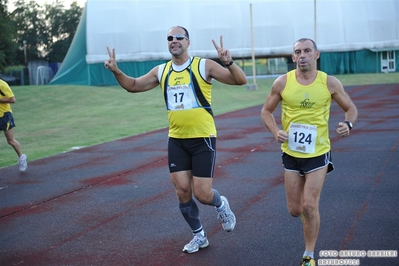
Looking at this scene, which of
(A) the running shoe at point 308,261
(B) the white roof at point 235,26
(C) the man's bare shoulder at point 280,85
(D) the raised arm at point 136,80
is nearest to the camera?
(A) the running shoe at point 308,261

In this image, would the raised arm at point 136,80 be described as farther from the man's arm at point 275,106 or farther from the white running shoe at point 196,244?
the white running shoe at point 196,244

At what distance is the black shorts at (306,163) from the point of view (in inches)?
221

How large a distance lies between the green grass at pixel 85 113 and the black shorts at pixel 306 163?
906cm

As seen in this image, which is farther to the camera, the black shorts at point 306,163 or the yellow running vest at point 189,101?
the yellow running vest at point 189,101

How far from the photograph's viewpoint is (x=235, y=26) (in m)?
51.3

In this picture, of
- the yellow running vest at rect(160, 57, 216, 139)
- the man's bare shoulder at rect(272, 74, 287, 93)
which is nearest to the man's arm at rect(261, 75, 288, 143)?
the man's bare shoulder at rect(272, 74, 287, 93)

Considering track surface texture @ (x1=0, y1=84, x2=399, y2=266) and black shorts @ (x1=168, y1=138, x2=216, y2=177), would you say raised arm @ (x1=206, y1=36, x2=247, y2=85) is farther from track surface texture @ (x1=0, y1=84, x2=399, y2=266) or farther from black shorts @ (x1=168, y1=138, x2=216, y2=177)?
track surface texture @ (x1=0, y1=84, x2=399, y2=266)

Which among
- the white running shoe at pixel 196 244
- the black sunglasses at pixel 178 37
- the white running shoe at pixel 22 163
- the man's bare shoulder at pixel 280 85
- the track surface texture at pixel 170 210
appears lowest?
the track surface texture at pixel 170 210

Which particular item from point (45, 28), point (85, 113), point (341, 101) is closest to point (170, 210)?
point (341, 101)

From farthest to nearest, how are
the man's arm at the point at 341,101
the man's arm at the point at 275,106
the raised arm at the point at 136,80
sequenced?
the raised arm at the point at 136,80
the man's arm at the point at 275,106
the man's arm at the point at 341,101

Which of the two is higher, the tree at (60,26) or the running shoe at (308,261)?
the tree at (60,26)

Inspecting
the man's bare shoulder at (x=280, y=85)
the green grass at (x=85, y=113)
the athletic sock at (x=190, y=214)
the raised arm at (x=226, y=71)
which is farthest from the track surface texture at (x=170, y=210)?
the green grass at (x=85, y=113)

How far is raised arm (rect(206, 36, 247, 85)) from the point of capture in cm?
586

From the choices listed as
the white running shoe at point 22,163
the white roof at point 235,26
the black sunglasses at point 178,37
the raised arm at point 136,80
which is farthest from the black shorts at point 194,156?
the white roof at point 235,26
